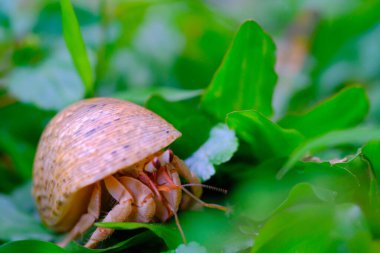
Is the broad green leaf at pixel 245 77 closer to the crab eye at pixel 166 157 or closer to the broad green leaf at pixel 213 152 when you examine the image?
the broad green leaf at pixel 213 152

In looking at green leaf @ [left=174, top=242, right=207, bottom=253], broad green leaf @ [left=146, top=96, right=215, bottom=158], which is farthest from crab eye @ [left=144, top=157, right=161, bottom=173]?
green leaf @ [left=174, top=242, right=207, bottom=253]

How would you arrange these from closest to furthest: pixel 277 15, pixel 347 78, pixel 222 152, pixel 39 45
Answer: pixel 222 152 → pixel 39 45 → pixel 347 78 → pixel 277 15

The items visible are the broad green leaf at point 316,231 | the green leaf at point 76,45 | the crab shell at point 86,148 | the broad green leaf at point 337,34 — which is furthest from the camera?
the broad green leaf at point 337,34

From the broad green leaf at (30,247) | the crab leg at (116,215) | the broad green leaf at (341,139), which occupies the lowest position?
the broad green leaf at (30,247)

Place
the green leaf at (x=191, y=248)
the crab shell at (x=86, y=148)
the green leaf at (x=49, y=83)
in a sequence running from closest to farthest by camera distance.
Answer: the green leaf at (x=191, y=248)
the crab shell at (x=86, y=148)
the green leaf at (x=49, y=83)

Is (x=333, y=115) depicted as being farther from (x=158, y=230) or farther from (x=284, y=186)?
(x=158, y=230)

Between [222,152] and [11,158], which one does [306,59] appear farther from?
[11,158]

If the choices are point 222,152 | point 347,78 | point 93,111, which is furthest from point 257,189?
point 347,78

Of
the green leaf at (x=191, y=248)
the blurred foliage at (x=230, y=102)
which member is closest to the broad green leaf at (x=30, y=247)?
the blurred foliage at (x=230, y=102)
